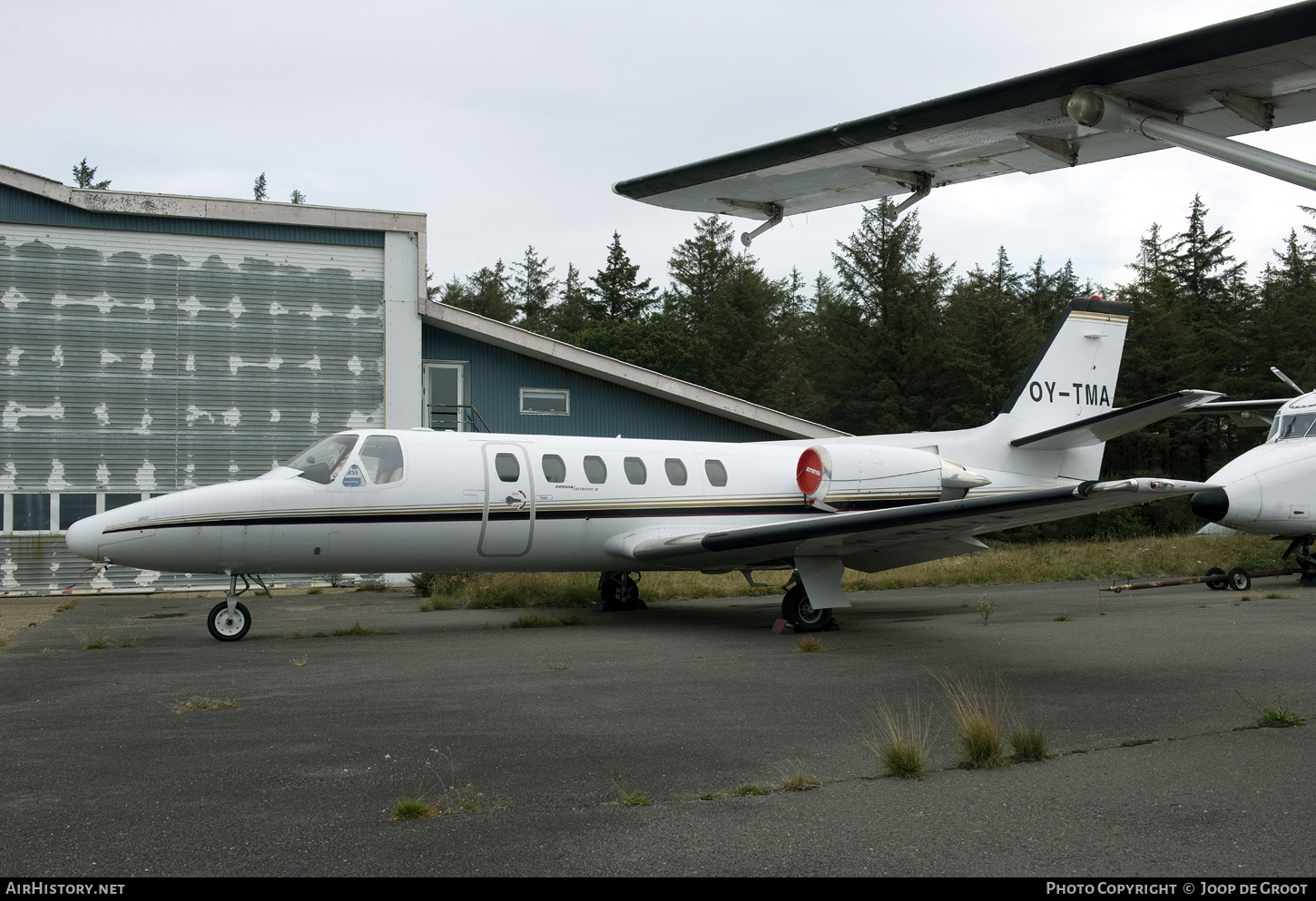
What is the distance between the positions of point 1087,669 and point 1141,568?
535 inches

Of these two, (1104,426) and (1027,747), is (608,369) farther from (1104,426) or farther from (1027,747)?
(1027,747)

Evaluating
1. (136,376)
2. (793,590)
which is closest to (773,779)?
(793,590)

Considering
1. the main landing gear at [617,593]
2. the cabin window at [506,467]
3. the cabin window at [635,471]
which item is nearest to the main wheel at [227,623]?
the cabin window at [506,467]

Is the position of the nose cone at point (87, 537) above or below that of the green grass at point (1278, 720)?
above

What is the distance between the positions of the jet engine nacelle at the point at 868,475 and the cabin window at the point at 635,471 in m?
2.31

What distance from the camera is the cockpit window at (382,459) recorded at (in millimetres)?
11914

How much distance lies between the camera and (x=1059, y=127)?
5.39m

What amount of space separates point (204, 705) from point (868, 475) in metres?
9.36

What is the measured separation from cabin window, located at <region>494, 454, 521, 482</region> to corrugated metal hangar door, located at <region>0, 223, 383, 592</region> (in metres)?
10.4

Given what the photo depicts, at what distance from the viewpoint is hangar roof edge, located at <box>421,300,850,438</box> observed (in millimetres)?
23125

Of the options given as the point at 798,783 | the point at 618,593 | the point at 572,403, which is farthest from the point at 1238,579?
the point at 798,783

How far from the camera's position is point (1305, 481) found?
16.4 meters

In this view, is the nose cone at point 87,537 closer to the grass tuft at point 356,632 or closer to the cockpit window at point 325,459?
the cockpit window at point 325,459

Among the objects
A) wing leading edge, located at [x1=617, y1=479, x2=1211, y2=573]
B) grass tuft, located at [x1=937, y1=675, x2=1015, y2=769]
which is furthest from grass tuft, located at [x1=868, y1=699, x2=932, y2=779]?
wing leading edge, located at [x1=617, y1=479, x2=1211, y2=573]
